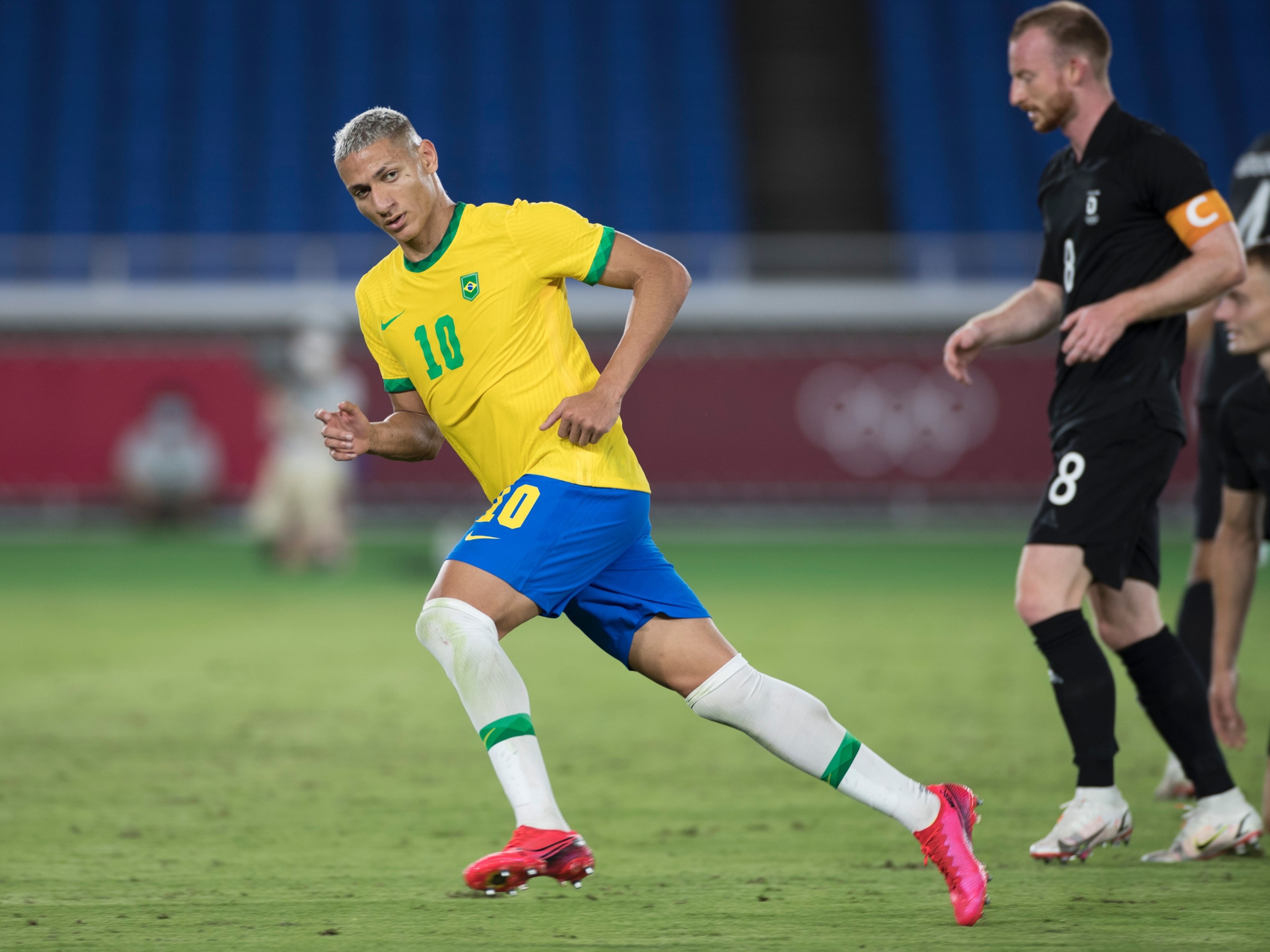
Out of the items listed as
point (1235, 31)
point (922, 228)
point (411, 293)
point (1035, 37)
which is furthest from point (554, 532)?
point (1235, 31)

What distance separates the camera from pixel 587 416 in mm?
3611

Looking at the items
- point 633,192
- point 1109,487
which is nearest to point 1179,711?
point 1109,487

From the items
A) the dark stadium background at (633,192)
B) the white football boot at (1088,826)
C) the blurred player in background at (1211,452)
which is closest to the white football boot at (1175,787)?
the blurred player in background at (1211,452)

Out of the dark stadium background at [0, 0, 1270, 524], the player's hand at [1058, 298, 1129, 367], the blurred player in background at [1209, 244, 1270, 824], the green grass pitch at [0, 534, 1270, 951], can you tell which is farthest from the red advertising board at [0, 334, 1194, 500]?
the player's hand at [1058, 298, 1129, 367]

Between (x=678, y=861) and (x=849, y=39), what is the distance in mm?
26574

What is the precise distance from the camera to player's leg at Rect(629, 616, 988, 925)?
361cm

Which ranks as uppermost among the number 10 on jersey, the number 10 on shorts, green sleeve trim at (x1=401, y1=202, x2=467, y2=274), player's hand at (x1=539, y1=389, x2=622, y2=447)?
green sleeve trim at (x1=401, y1=202, x2=467, y2=274)

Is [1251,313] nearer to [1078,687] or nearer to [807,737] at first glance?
[1078,687]

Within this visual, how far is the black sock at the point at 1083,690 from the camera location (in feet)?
13.4

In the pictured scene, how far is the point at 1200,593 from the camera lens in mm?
5309

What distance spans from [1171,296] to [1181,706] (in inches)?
47.0

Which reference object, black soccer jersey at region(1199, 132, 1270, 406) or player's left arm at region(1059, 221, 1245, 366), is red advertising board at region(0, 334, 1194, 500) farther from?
player's left arm at region(1059, 221, 1245, 366)

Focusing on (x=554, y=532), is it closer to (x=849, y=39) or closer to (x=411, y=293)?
(x=411, y=293)

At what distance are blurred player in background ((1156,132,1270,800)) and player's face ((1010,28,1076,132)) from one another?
1173 mm
